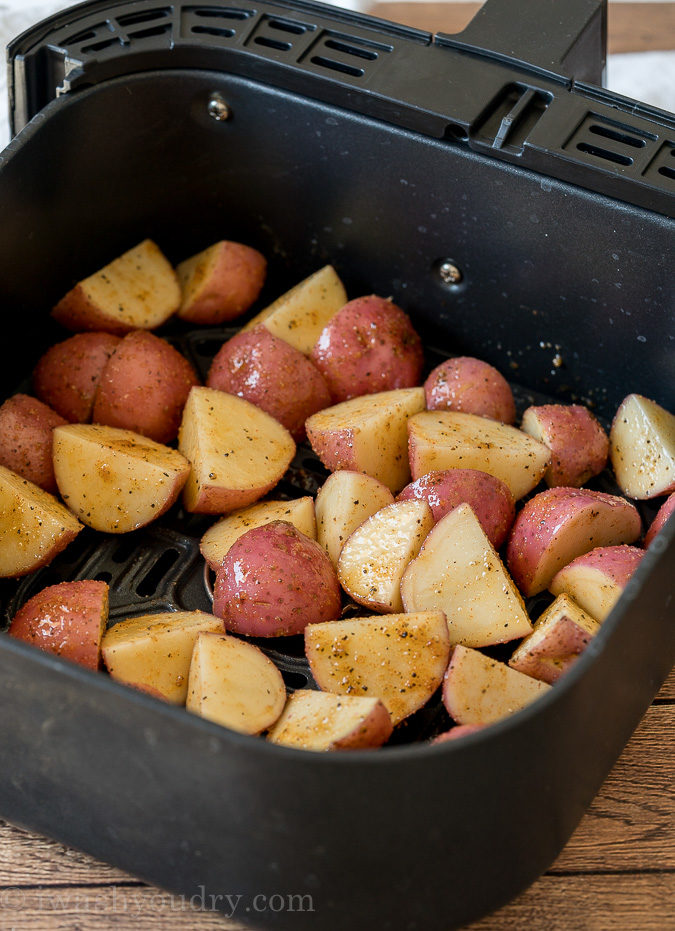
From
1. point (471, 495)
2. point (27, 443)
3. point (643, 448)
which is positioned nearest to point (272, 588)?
point (471, 495)

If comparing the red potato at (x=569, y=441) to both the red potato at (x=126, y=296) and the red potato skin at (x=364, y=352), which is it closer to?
the red potato skin at (x=364, y=352)

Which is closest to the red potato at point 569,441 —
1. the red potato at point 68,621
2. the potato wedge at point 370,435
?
the potato wedge at point 370,435

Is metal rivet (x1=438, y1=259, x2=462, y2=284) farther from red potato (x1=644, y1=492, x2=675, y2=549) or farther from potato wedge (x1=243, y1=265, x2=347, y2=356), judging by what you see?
red potato (x1=644, y1=492, x2=675, y2=549)

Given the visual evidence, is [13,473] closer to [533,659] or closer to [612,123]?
[533,659]

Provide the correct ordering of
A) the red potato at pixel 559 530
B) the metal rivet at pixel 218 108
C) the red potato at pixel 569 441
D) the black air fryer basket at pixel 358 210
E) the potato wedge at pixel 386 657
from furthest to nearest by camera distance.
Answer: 1. the metal rivet at pixel 218 108
2. the red potato at pixel 569 441
3. the red potato at pixel 559 530
4. the potato wedge at pixel 386 657
5. the black air fryer basket at pixel 358 210

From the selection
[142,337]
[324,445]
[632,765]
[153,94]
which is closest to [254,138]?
[153,94]

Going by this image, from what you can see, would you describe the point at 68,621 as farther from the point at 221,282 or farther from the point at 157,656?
the point at 221,282

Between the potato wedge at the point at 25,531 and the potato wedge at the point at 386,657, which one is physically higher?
the potato wedge at the point at 386,657

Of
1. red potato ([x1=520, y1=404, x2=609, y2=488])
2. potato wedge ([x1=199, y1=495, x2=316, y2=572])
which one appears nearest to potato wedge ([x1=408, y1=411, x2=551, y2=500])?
red potato ([x1=520, y1=404, x2=609, y2=488])
